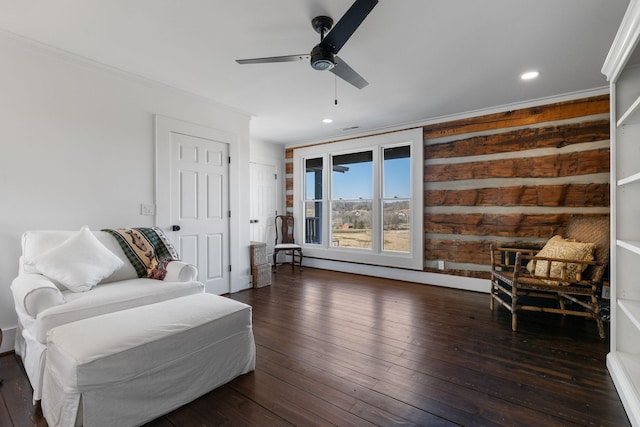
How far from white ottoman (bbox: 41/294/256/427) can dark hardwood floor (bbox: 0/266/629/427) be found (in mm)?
129

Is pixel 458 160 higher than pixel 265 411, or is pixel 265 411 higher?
pixel 458 160

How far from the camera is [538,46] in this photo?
2498mm

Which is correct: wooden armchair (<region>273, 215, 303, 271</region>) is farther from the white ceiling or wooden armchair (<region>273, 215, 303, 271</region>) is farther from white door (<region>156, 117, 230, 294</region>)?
the white ceiling

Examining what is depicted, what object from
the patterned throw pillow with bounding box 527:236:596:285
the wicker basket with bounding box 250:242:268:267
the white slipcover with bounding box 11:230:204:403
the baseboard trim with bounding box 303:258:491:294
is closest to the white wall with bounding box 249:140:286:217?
the baseboard trim with bounding box 303:258:491:294

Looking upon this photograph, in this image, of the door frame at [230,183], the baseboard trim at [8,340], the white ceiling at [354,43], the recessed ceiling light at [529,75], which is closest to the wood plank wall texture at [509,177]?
the white ceiling at [354,43]

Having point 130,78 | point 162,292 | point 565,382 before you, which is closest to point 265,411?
point 162,292

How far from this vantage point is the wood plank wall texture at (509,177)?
3477 mm

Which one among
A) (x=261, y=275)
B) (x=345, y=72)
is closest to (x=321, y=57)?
(x=345, y=72)

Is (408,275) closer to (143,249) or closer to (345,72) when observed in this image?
(345,72)

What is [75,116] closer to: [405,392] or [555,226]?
[405,392]

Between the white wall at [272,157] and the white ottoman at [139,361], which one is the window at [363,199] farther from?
the white ottoman at [139,361]

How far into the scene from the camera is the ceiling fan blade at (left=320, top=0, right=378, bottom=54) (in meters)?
1.63

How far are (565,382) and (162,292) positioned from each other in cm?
294

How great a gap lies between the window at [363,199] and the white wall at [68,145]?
9.53 ft
